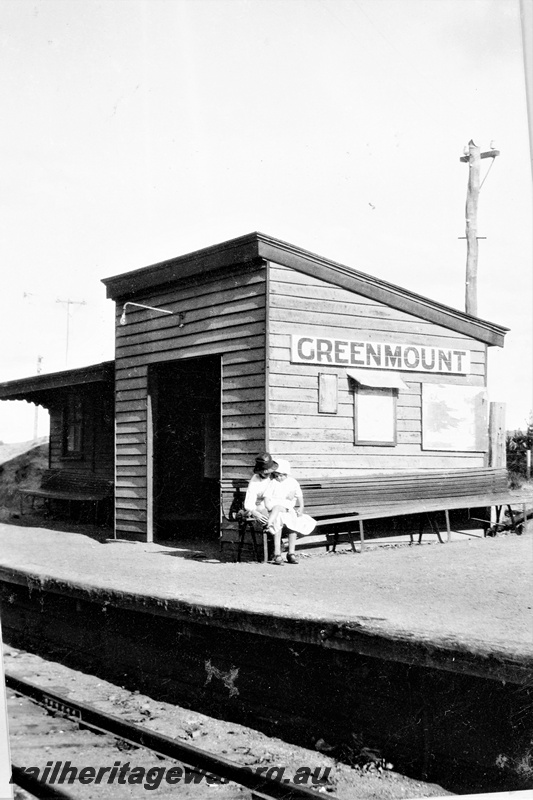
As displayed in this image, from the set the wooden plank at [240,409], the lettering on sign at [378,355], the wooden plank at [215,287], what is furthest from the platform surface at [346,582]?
the wooden plank at [215,287]

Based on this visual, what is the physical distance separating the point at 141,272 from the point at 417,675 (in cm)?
837

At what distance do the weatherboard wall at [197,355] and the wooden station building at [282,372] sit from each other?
0.02 metres

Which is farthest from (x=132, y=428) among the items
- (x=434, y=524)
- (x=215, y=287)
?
(x=434, y=524)

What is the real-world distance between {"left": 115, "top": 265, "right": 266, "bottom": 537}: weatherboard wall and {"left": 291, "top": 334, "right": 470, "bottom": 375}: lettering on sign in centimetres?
55

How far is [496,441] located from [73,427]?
9.86 meters

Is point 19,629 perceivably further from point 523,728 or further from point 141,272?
point 141,272

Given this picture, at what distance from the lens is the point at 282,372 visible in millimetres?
9469

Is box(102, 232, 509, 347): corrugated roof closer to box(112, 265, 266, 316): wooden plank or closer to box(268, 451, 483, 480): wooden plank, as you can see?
box(112, 265, 266, 316): wooden plank

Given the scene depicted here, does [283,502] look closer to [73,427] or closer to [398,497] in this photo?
[398,497]

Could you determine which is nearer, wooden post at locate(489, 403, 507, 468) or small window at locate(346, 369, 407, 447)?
small window at locate(346, 369, 407, 447)

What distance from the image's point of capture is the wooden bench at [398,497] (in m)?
9.16

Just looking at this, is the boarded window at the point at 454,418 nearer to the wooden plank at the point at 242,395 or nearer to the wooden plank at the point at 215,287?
the wooden plank at the point at 242,395

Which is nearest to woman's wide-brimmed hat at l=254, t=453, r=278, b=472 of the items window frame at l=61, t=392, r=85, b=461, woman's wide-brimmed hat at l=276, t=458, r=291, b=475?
woman's wide-brimmed hat at l=276, t=458, r=291, b=475

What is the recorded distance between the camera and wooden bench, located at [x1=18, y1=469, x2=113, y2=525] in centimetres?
1460
